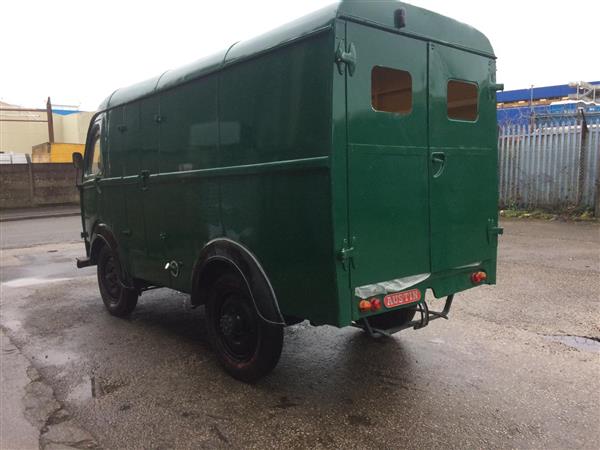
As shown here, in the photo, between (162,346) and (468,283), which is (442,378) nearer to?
(468,283)

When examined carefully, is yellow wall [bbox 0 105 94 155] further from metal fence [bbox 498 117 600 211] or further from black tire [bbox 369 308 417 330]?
black tire [bbox 369 308 417 330]

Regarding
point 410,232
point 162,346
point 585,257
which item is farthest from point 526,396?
point 585,257

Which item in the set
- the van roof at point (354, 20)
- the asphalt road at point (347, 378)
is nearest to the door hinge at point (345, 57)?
the van roof at point (354, 20)

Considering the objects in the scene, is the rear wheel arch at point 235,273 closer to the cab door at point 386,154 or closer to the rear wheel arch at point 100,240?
the cab door at point 386,154

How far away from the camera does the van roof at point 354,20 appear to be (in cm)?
318

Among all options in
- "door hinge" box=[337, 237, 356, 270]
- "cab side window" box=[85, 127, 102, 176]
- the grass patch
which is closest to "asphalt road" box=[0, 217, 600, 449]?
"door hinge" box=[337, 237, 356, 270]

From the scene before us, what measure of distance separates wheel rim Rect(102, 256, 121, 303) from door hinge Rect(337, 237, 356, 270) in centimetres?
368

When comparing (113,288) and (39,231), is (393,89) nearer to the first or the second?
(113,288)

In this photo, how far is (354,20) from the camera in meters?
3.19

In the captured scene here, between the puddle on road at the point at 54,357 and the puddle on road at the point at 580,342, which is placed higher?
the puddle on road at the point at 580,342

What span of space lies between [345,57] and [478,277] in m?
2.16

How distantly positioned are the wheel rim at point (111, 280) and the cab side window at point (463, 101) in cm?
413

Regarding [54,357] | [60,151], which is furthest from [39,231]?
[60,151]

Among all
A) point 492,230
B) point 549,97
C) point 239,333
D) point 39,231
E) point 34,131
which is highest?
point 34,131
